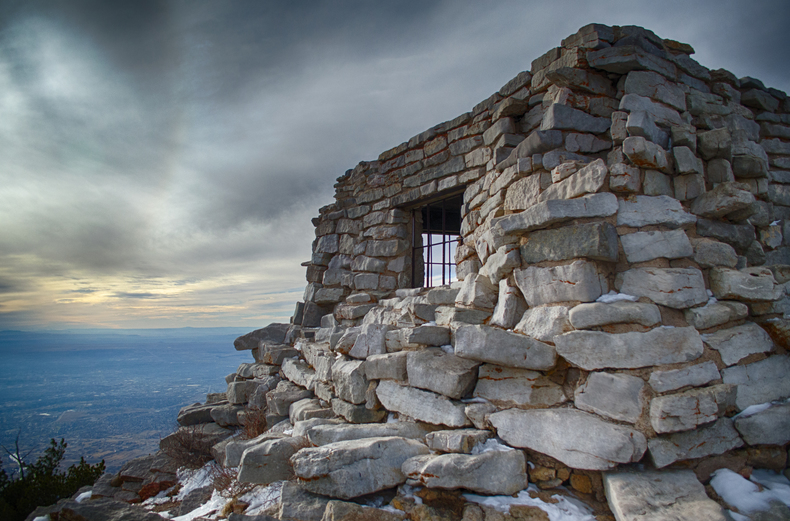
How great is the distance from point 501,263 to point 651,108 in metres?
2.11

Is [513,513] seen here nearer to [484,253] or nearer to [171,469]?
[484,253]

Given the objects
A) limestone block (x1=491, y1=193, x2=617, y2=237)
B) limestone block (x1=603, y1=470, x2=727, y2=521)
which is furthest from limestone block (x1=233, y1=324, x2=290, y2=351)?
limestone block (x1=603, y1=470, x2=727, y2=521)

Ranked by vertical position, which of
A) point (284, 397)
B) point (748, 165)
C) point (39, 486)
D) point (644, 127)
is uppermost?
point (644, 127)

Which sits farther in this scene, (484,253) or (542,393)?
(484,253)

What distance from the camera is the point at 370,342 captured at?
439 centimetres

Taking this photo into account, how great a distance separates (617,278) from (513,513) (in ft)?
6.21

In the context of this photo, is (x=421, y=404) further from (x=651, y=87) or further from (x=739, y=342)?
(x=651, y=87)

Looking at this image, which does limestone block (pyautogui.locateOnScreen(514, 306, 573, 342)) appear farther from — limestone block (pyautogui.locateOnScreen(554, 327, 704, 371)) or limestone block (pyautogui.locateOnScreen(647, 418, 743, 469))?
limestone block (pyautogui.locateOnScreen(647, 418, 743, 469))

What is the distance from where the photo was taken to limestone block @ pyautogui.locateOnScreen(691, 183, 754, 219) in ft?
10.2

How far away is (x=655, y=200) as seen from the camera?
311 centimetres

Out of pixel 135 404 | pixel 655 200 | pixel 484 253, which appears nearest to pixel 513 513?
pixel 484 253

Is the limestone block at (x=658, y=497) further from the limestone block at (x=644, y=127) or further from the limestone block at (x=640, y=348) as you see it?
the limestone block at (x=644, y=127)

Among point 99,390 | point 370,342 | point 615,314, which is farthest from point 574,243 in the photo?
point 99,390

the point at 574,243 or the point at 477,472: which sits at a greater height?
the point at 574,243
